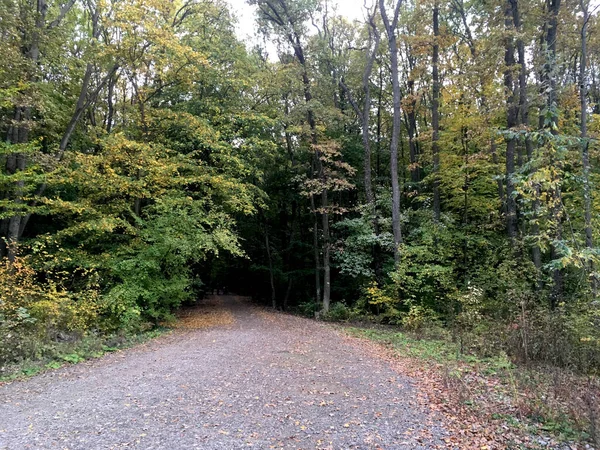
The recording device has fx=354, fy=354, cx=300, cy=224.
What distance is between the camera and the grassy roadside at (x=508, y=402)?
4.04m

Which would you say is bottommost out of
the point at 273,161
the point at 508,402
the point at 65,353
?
the point at 65,353

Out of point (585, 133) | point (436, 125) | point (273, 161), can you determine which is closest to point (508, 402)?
point (585, 133)

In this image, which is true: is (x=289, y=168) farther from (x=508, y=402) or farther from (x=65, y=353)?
(x=508, y=402)

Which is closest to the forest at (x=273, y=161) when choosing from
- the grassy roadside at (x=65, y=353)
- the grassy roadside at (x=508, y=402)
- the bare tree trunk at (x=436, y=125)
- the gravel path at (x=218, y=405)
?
the bare tree trunk at (x=436, y=125)

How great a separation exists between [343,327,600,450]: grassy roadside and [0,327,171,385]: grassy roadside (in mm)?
6565

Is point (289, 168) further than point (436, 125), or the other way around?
point (289, 168)

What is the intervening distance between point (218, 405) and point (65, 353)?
4391mm

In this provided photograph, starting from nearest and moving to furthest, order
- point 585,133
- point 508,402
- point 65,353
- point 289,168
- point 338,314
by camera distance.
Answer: point 508,402
point 65,353
point 585,133
point 338,314
point 289,168

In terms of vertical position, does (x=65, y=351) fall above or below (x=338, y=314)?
above

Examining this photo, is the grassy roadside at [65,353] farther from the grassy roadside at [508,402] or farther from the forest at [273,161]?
the grassy roadside at [508,402]

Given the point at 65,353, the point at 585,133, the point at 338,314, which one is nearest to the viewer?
the point at 65,353

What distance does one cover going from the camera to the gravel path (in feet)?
13.3

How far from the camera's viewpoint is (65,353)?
24.2 ft

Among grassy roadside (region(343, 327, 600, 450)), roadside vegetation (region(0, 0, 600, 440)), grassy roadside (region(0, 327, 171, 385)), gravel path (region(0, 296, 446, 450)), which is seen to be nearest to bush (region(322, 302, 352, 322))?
roadside vegetation (region(0, 0, 600, 440))
